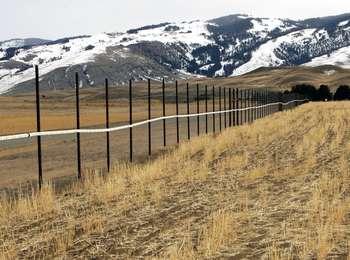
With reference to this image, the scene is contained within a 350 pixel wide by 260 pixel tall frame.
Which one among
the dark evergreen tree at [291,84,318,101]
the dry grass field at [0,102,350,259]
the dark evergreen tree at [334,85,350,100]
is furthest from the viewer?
the dark evergreen tree at [291,84,318,101]

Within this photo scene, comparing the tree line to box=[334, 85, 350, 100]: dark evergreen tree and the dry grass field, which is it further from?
the dry grass field

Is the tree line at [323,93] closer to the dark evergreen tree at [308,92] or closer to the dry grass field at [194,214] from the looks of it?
the dark evergreen tree at [308,92]

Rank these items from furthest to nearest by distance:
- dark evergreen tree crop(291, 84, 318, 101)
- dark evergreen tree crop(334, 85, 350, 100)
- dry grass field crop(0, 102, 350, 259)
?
1. dark evergreen tree crop(291, 84, 318, 101)
2. dark evergreen tree crop(334, 85, 350, 100)
3. dry grass field crop(0, 102, 350, 259)

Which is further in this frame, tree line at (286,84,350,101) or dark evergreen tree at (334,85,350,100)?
tree line at (286,84,350,101)

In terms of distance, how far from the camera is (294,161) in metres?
16.4

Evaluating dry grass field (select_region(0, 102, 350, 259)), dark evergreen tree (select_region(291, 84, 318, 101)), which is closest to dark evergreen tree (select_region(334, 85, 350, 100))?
dark evergreen tree (select_region(291, 84, 318, 101))

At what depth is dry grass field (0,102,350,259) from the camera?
751cm

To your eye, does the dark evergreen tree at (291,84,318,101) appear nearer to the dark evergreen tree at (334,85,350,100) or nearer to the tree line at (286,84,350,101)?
the tree line at (286,84,350,101)

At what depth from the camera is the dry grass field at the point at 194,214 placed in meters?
7.51

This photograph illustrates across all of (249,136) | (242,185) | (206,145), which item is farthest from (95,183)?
(249,136)

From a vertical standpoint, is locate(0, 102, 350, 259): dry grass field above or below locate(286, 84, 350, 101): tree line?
above

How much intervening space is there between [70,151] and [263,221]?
16336 millimetres

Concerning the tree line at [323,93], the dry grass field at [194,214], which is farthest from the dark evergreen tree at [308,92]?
the dry grass field at [194,214]

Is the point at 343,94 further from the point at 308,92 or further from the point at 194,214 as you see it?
the point at 194,214
